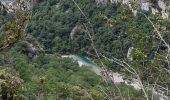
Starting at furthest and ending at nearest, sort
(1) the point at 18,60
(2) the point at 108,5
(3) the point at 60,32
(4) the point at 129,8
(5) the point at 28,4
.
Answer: (3) the point at 60,32 → (2) the point at 108,5 → (1) the point at 18,60 → (4) the point at 129,8 → (5) the point at 28,4

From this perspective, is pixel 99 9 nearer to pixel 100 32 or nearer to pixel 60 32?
pixel 60 32

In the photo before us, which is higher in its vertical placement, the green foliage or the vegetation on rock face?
the green foliage

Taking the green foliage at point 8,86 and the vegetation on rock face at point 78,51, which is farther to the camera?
the green foliage at point 8,86

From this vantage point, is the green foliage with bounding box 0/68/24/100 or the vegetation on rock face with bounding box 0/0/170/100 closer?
the vegetation on rock face with bounding box 0/0/170/100

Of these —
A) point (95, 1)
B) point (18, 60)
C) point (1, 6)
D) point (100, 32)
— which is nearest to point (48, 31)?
point (95, 1)

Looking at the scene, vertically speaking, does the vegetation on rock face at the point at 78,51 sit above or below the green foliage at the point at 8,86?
below

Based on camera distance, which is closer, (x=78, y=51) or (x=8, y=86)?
(x=8, y=86)

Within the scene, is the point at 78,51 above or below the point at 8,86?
below

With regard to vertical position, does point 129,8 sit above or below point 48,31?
above
